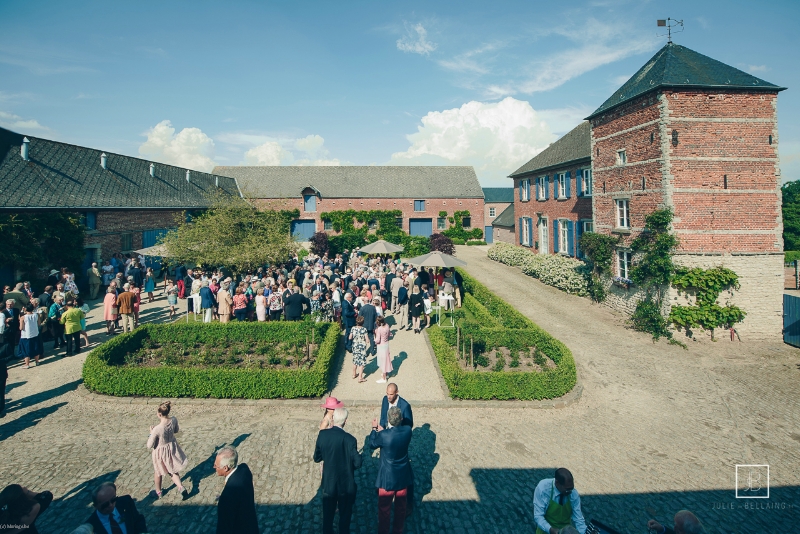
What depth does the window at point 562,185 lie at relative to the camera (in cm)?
2458

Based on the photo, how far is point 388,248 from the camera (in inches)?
762

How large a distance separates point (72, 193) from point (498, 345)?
20734 millimetres

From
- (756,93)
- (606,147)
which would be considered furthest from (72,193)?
(756,93)

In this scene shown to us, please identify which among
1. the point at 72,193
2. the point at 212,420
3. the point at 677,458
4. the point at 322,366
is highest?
the point at 72,193

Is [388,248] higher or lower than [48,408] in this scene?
higher

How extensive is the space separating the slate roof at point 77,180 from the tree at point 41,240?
0.75 meters

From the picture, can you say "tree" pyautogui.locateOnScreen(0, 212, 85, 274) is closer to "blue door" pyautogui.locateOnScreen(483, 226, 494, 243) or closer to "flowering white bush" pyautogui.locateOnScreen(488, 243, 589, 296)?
"flowering white bush" pyautogui.locateOnScreen(488, 243, 589, 296)

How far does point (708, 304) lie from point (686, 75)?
7753 millimetres

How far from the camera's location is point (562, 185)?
24812mm

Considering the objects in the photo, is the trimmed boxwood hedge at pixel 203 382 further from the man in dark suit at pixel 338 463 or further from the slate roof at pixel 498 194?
the slate roof at pixel 498 194

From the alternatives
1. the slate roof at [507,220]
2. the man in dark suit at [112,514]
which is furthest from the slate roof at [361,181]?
the man in dark suit at [112,514]

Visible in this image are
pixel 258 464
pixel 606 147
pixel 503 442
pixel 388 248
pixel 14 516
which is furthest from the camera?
pixel 388 248

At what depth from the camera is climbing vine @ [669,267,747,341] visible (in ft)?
45.5

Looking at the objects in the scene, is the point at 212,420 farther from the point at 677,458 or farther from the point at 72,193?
the point at 72,193
